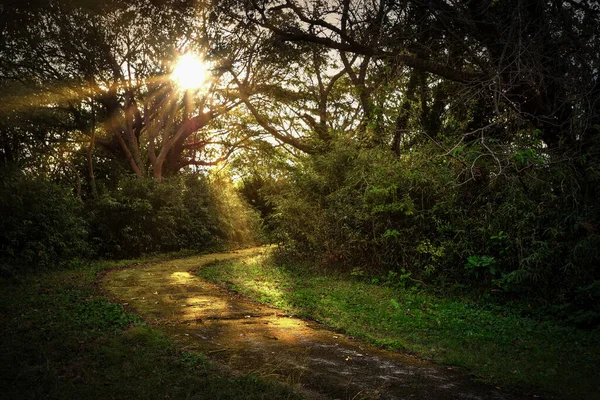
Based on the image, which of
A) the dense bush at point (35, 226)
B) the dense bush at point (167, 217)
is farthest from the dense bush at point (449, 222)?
the dense bush at point (35, 226)

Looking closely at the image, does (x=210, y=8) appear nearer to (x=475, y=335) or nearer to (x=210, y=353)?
(x=210, y=353)

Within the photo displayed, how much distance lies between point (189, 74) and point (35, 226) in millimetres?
10151

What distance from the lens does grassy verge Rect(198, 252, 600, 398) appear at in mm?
4879

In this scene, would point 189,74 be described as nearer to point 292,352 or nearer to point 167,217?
point 167,217

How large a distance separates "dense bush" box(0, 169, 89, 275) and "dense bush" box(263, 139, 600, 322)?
22.0 feet

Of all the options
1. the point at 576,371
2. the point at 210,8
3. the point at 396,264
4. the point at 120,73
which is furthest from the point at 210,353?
the point at 120,73

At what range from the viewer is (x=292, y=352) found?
17.7 ft

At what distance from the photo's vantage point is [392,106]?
11.5 m

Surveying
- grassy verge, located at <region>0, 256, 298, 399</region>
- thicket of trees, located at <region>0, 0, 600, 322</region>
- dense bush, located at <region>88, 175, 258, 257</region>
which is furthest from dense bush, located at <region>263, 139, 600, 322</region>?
dense bush, located at <region>88, 175, 258, 257</region>

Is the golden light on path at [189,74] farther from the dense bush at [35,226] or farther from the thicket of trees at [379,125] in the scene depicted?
the dense bush at [35,226]

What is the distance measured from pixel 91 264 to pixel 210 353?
391 inches

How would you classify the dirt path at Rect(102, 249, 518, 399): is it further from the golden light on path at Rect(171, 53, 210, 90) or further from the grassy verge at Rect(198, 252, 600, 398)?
the golden light on path at Rect(171, 53, 210, 90)

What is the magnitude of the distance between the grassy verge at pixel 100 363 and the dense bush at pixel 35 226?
15.6ft

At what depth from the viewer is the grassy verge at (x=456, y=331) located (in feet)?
16.0
